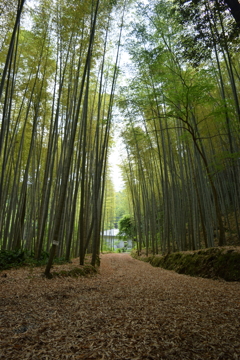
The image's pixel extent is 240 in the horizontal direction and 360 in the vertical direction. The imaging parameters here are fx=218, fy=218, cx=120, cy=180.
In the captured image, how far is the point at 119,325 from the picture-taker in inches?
62.9

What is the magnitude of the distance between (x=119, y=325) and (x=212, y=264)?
2.94 m

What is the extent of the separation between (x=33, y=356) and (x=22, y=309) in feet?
2.83

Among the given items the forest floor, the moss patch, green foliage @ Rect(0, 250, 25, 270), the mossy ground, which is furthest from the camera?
green foliage @ Rect(0, 250, 25, 270)

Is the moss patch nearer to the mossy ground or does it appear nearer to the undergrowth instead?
the undergrowth

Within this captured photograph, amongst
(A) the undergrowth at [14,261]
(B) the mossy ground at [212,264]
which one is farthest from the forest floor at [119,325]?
(A) the undergrowth at [14,261]

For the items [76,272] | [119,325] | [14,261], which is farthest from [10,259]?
[119,325]

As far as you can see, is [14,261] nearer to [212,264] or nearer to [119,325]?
[119,325]

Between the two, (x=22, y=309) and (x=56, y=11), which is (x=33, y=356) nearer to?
(x=22, y=309)

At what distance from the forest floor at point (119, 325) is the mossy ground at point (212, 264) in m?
0.96

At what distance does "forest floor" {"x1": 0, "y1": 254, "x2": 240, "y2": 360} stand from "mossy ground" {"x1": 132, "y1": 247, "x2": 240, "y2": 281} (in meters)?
0.96

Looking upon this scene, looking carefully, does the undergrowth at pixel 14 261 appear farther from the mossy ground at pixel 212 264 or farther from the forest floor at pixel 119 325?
the mossy ground at pixel 212 264

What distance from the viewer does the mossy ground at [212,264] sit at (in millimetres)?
3468

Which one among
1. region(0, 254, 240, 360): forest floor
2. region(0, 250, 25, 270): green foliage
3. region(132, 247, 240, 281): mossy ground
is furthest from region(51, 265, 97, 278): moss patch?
region(132, 247, 240, 281): mossy ground

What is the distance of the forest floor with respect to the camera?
123cm
